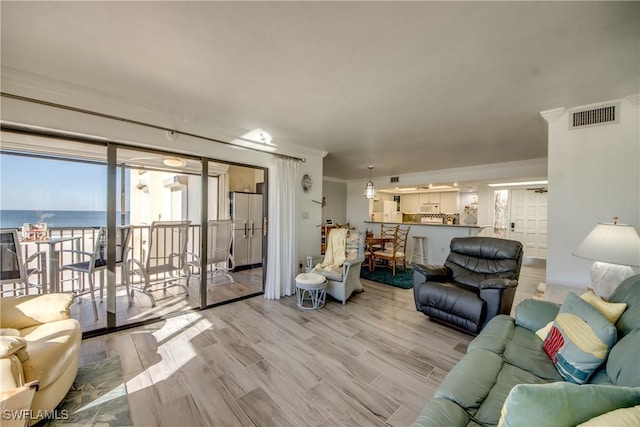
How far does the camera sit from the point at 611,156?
7.77ft

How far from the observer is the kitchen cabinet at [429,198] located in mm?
9109

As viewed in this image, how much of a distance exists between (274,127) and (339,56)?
168 centimetres

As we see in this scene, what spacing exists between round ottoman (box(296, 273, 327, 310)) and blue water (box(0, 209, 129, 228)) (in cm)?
231

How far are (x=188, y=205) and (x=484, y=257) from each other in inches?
170

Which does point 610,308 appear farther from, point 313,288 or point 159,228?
point 159,228

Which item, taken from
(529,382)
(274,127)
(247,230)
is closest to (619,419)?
(529,382)

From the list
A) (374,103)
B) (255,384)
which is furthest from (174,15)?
(255,384)

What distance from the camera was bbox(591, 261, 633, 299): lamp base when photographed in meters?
1.95

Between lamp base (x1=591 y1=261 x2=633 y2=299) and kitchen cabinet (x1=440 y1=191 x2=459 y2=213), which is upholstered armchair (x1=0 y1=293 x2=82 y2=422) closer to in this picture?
lamp base (x1=591 y1=261 x2=633 y2=299)

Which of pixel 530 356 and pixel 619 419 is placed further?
pixel 530 356

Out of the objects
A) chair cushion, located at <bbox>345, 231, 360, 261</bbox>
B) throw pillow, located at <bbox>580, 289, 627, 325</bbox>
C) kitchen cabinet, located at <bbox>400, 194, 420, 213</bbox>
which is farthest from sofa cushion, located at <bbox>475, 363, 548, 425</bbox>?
kitchen cabinet, located at <bbox>400, 194, 420, 213</bbox>

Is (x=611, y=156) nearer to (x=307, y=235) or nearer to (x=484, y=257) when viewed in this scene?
(x=484, y=257)

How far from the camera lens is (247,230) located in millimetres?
5168

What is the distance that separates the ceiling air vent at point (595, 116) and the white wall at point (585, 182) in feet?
0.13
